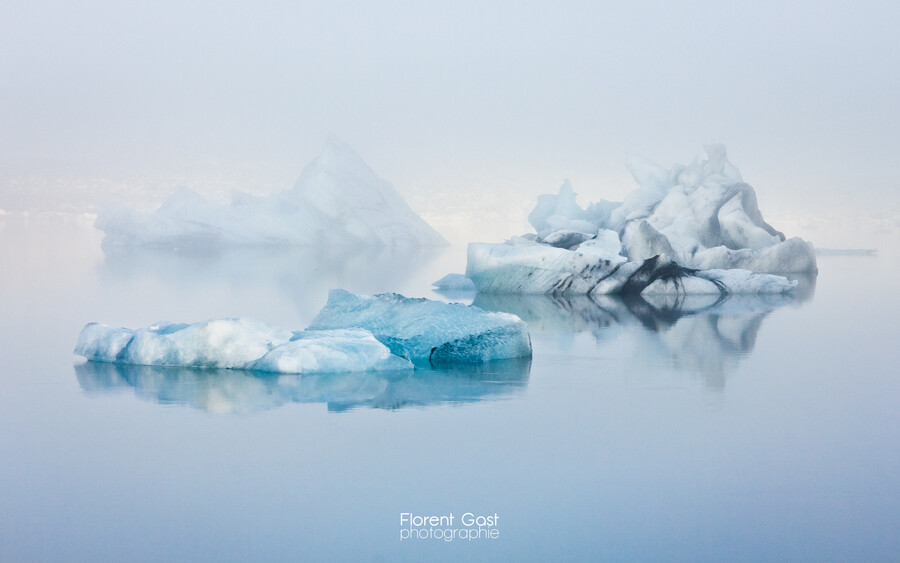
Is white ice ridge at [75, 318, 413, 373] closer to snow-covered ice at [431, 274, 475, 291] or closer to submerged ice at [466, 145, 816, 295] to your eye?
submerged ice at [466, 145, 816, 295]

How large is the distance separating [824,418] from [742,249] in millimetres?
14433

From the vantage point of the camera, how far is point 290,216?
3022 centimetres

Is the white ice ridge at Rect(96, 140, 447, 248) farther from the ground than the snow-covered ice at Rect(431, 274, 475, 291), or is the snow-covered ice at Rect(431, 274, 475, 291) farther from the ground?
→ the white ice ridge at Rect(96, 140, 447, 248)

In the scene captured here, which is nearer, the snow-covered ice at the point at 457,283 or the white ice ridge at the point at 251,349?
the white ice ridge at the point at 251,349

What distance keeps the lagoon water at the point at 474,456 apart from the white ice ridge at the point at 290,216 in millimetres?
20899

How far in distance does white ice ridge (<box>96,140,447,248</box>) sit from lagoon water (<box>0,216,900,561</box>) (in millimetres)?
20899

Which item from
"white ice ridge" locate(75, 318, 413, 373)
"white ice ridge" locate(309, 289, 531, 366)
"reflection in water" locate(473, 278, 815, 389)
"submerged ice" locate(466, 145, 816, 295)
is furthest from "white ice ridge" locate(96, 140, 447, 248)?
"white ice ridge" locate(75, 318, 413, 373)

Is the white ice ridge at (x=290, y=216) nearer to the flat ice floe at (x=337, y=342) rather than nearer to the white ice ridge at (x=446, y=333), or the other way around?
the flat ice floe at (x=337, y=342)

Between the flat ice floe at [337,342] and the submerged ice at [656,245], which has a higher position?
the submerged ice at [656,245]

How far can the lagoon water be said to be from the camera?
348 centimetres

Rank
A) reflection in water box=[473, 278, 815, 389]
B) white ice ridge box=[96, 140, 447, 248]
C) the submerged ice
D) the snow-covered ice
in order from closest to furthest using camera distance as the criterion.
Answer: reflection in water box=[473, 278, 815, 389]
the submerged ice
the snow-covered ice
white ice ridge box=[96, 140, 447, 248]

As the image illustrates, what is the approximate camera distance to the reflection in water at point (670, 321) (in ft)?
26.1

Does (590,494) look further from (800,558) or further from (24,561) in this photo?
(24,561)

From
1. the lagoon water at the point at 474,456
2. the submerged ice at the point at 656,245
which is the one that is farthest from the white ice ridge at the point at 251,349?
the submerged ice at the point at 656,245
